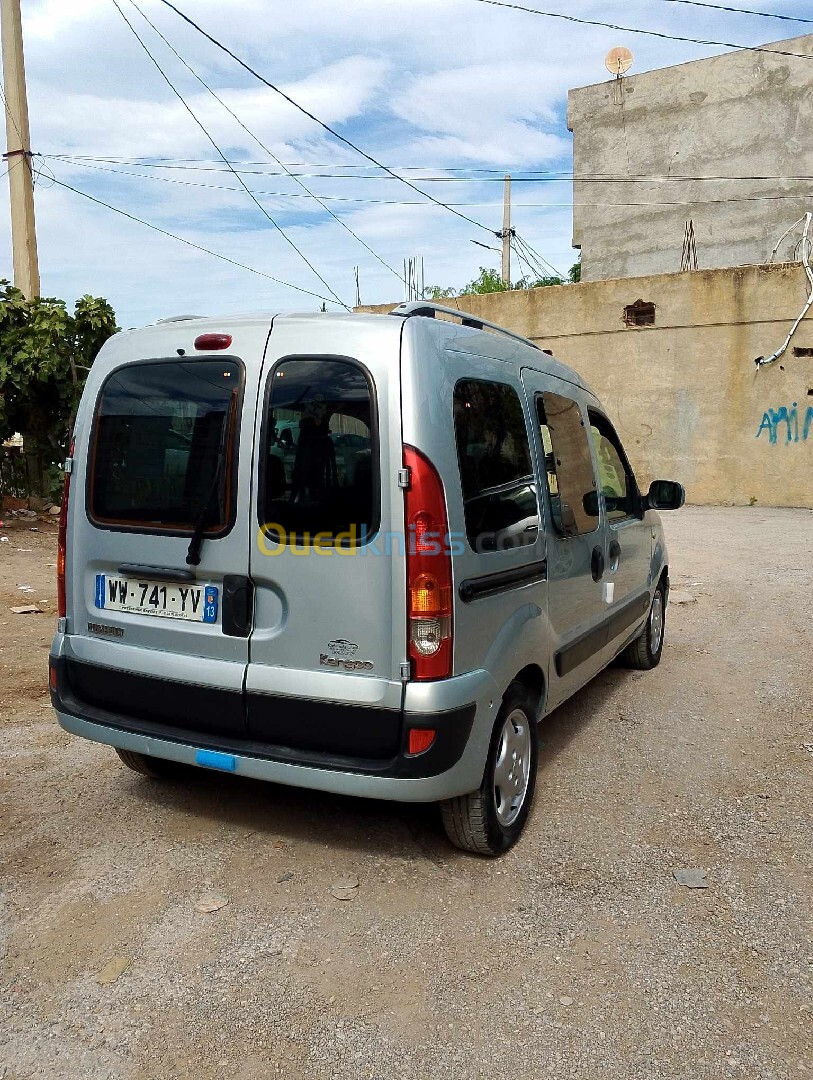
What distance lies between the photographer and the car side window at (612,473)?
4273 mm

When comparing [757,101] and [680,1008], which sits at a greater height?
[757,101]

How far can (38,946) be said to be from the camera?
253 cm

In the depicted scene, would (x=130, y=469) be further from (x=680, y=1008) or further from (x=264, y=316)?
(x=680, y=1008)

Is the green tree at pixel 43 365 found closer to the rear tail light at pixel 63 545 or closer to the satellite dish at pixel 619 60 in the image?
the rear tail light at pixel 63 545

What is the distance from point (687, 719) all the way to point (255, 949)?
3.00m

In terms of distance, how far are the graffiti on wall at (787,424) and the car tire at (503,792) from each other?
13.4m

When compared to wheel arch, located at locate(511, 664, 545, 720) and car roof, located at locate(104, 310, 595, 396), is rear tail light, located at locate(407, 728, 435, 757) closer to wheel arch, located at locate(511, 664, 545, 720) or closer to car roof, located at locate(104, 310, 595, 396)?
wheel arch, located at locate(511, 664, 545, 720)

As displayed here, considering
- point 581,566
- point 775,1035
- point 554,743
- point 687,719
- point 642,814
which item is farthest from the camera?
point 687,719

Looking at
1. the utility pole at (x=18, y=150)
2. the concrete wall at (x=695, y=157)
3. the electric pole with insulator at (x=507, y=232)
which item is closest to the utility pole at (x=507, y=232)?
the electric pole with insulator at (x=507, y=232)

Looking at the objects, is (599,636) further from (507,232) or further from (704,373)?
(507,232)

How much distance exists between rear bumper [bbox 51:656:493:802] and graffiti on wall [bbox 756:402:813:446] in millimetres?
13906

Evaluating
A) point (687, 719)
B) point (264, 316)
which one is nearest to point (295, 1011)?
point (264, 316)

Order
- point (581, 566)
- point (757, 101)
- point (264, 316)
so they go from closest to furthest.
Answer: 1. point (264, 316)
2. point (581, 566)
3. point (757, 101)

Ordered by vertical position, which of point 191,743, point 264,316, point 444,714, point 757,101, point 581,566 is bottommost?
point 191,743
